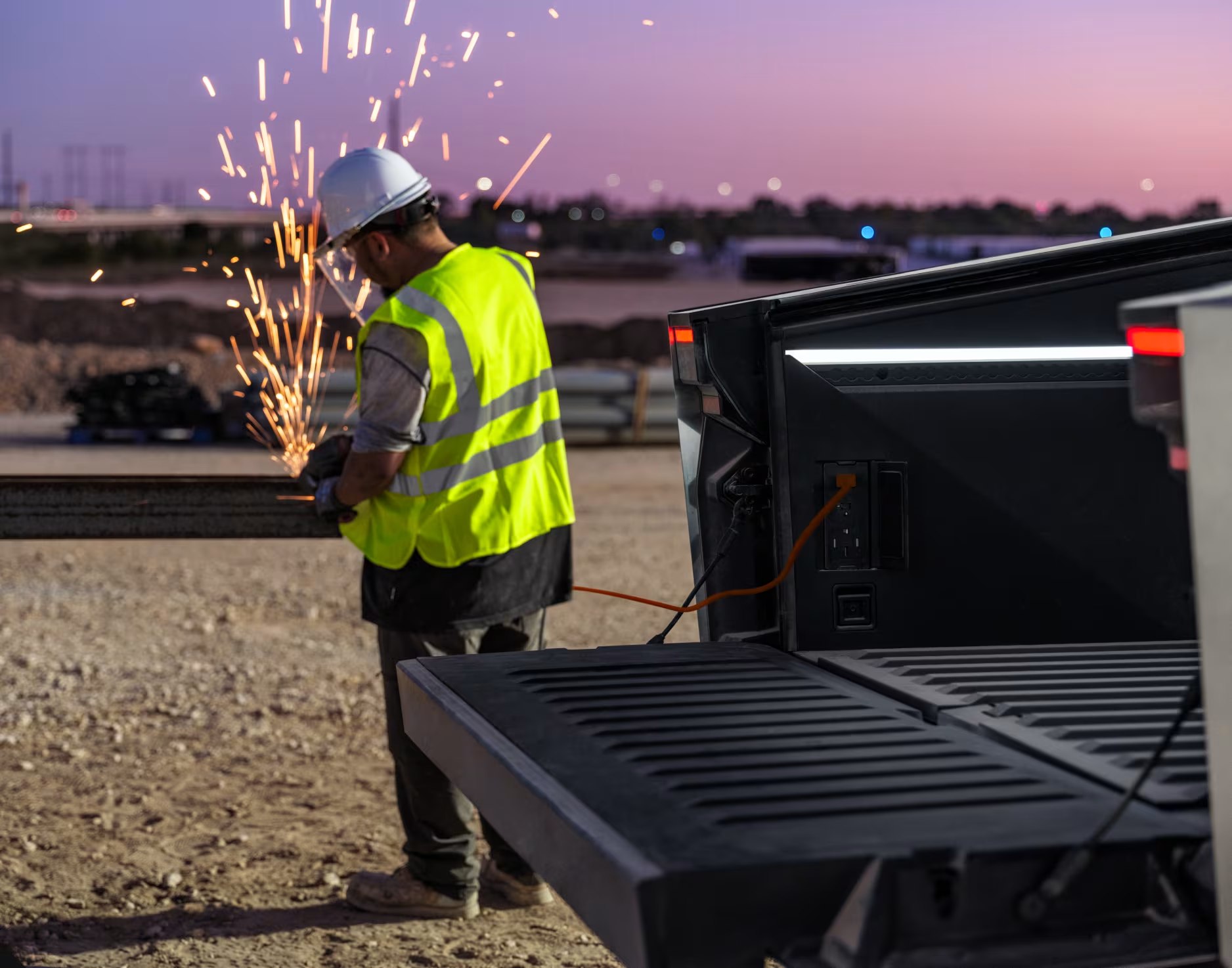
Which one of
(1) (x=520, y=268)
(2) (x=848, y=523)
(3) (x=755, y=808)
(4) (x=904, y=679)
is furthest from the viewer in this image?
(1) (x=520, y=268)

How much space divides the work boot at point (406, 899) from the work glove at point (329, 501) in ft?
3.79

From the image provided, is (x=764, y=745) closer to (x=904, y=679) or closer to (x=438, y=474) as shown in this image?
(x=904, y=679)

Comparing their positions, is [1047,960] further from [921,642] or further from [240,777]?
[240,777]

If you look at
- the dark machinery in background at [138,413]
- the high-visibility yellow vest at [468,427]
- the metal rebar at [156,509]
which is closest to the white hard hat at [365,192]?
the high-visibility yellow vest at [468,427]

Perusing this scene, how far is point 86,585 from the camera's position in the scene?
10.6 metres

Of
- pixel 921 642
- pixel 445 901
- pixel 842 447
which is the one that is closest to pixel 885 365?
pixel 842 447

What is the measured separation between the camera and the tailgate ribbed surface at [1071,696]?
101 inches

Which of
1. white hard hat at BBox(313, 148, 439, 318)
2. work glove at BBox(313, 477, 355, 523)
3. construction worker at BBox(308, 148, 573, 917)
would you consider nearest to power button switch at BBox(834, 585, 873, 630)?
construction worker at BBox(308, 148, 573, 917)

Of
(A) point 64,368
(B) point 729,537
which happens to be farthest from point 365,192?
(A) point 64,368

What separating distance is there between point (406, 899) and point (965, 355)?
2.53 meters

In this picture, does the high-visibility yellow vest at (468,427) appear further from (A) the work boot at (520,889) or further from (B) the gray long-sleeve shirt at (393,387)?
(A) the work boot at (520,889)

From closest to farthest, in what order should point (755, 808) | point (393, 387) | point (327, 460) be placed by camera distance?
1. point (755, 808)
2. point (393, 387)
3. point (327, 460)

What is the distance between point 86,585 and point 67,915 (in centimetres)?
593

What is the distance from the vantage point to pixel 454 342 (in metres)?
4.58
